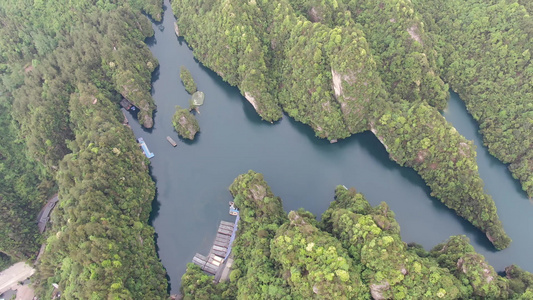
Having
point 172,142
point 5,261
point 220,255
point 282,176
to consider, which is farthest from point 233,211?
point 5,261

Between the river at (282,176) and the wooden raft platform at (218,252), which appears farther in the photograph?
the river at (282,176)

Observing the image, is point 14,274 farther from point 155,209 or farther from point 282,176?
point 282,176

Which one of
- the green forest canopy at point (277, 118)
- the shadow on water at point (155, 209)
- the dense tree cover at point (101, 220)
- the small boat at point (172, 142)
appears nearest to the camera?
the green forest canopy at point (277, 118)

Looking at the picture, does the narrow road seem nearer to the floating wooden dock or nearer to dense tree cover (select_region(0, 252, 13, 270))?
dense tree cover (select_region(0, 252, 13, 270))

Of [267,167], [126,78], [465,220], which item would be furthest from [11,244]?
[465,220]

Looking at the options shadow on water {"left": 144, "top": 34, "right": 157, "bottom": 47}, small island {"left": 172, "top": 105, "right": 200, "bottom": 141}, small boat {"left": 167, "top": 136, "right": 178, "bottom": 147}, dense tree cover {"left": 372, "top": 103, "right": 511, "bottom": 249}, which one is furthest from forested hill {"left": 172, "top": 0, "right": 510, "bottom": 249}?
small boat {"left": 167, "top": 136, "right": 178, "bottom": 147}

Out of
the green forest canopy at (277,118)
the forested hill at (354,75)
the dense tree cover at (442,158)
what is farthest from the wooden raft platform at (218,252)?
the dense tree cover at (442,158)

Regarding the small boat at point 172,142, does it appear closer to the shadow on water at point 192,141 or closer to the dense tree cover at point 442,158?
the shadow on water at point 192,141
